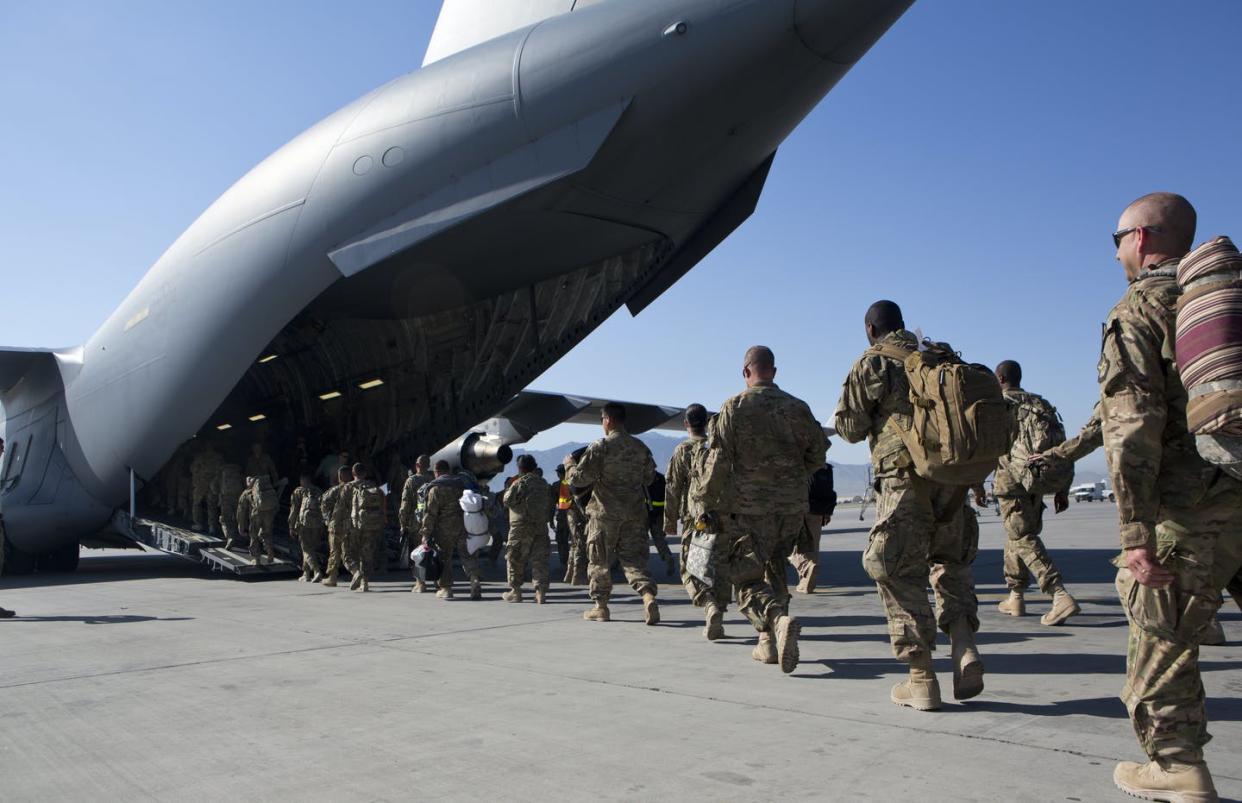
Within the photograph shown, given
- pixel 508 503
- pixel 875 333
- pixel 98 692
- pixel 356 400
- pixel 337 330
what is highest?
pixel 337 330

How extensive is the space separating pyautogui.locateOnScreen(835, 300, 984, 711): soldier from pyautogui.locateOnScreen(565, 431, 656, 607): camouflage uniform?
130 inches

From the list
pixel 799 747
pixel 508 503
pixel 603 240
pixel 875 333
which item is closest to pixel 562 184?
pixel 603 240

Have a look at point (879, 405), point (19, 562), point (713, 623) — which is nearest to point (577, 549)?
point (713, 623)

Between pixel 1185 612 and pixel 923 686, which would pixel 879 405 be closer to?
pixel 923 686

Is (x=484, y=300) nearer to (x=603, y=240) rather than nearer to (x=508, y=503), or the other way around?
(x=603, y=240)

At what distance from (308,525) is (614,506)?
5661 millimetres

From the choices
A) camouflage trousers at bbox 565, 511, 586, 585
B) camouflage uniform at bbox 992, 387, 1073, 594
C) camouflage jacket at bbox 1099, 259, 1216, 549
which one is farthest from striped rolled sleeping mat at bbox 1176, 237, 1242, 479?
camouflage trousers at bbox 565, 511, 586, 585

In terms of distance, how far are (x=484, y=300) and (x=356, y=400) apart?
3810mm

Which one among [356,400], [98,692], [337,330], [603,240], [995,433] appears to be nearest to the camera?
[995,433]

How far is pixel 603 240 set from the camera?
34.7ft

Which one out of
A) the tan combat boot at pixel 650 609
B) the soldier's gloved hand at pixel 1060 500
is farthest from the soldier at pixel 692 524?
the soldier's gloved hand at pixel 1060 500

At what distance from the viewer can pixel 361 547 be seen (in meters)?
11.1

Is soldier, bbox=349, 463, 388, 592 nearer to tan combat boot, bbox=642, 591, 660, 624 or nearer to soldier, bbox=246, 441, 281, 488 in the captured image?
soldier, bbox=246, 441, 281, 488

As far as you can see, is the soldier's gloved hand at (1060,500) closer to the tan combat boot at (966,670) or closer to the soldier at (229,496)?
the tan combat boot at (966,670)
